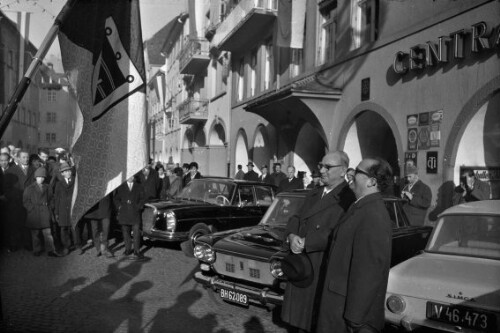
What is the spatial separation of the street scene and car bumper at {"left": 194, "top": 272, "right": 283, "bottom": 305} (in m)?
0.02

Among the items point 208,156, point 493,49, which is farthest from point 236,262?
point 208,156

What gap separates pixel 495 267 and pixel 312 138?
540 inches

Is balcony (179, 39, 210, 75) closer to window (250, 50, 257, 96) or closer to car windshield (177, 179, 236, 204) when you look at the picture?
window (250, 50, 257, 96)

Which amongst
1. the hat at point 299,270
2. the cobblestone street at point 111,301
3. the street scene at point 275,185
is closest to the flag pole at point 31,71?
the street scene at point 275,185

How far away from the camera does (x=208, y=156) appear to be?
2780cm

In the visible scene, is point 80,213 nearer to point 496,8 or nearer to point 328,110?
point 496,8

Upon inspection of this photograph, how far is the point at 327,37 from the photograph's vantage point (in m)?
15.6

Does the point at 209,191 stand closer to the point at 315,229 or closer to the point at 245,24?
the point at 315,229

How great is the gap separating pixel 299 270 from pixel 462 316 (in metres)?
1.59

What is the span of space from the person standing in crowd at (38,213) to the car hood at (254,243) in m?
4.35

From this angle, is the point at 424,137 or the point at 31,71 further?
the point at 424,137

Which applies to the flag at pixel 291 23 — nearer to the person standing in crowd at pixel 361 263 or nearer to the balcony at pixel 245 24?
the balcony at pixel 245 24

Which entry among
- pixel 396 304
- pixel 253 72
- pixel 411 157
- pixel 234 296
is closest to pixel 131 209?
pixel 234 296

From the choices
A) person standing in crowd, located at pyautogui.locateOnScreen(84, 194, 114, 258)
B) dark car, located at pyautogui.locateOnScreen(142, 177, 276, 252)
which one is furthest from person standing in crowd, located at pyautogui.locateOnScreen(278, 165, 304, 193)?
person standing in crowd, located at pyautogui.locateOnScreen(84, 194, 114, 258)
